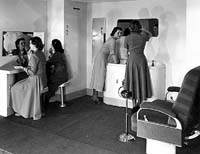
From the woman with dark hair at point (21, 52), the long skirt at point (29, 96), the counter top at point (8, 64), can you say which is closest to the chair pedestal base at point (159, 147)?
the long skirt at point (29, 96)

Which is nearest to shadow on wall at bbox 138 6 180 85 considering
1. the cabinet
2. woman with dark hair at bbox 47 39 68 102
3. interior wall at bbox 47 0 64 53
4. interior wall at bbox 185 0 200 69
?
the cabinet

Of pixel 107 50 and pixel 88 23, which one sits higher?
pixel 88 23

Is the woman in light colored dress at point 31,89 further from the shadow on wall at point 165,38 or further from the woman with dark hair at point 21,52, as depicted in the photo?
the shadow on wall at point 165,38

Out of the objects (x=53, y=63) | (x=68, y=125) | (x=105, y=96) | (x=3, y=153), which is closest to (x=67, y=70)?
(x=53, y=63)

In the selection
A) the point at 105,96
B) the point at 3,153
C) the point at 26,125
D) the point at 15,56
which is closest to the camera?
the point at 3,153

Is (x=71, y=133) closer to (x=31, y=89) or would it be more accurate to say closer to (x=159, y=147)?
(x=31, y=89)

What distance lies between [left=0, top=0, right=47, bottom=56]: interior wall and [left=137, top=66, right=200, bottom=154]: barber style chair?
3.14 m

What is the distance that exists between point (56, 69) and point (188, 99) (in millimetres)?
2993

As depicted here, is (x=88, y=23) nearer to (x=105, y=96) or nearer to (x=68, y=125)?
(x=105, y=96)

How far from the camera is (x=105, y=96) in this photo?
17.1 feet

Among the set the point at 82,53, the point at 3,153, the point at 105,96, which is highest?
the point at 82,53

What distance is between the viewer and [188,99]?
97.0 inches

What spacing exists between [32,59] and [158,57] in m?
2.53

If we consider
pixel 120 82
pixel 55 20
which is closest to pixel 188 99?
pixel 120 82
